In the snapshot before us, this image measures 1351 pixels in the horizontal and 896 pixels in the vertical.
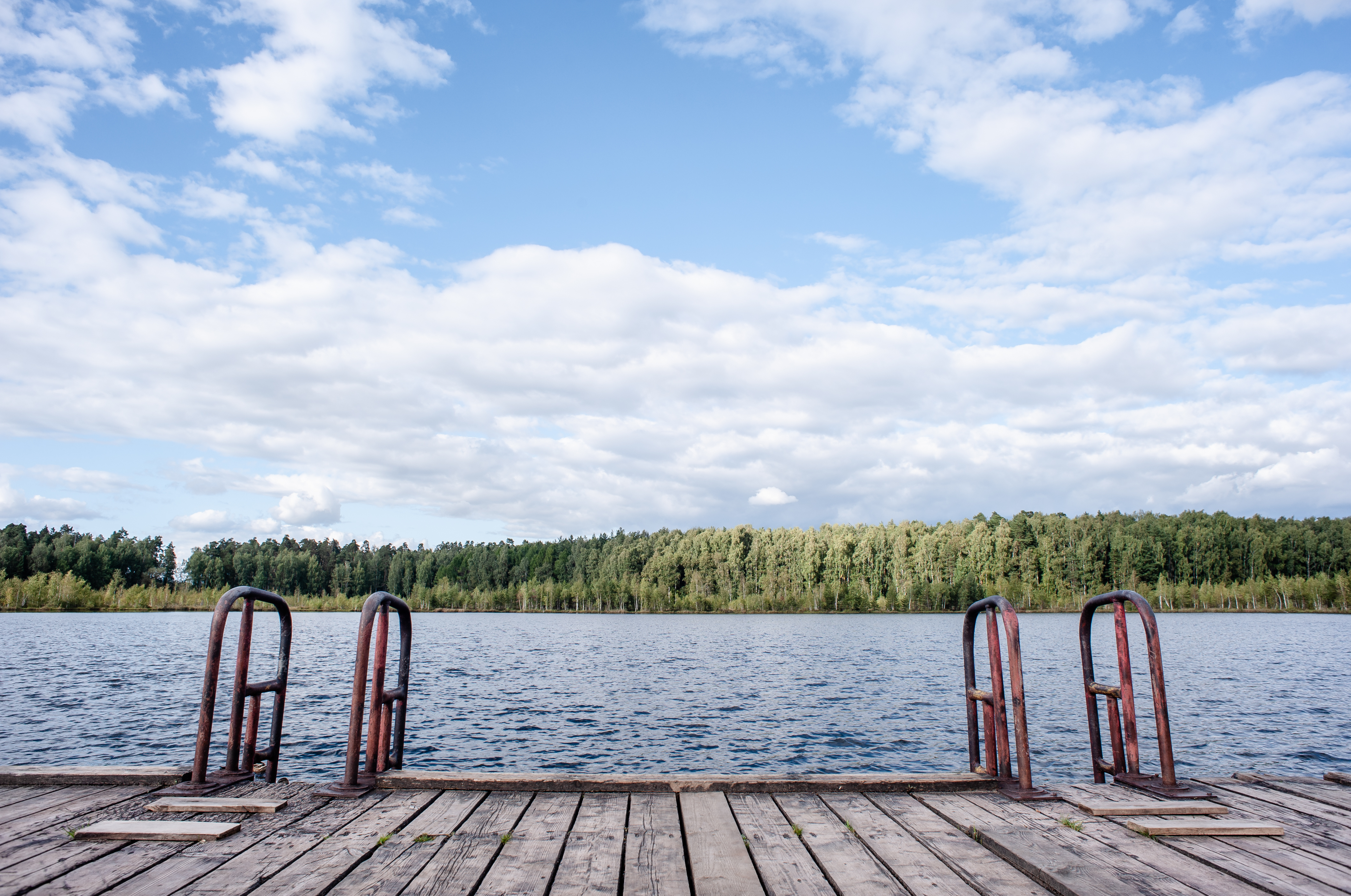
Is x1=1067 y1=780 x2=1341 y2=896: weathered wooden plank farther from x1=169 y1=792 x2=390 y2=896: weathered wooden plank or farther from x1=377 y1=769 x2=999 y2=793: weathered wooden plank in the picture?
x1=169 y1=792 x2=390 y2=896: weathered wooden plank

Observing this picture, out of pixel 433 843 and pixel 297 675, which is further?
pixel 297 675

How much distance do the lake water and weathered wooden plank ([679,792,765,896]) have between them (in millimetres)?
9830

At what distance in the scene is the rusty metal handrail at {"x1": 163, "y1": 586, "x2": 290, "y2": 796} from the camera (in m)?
6.26

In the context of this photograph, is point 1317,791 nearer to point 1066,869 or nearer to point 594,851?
point 1066,869

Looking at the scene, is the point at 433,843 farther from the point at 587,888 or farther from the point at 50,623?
the point at 50,623

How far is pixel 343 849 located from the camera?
16.3 feet

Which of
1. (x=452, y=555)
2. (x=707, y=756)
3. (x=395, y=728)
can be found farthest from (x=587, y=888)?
(x=452, y=555)

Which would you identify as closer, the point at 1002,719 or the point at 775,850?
the point at 775,850

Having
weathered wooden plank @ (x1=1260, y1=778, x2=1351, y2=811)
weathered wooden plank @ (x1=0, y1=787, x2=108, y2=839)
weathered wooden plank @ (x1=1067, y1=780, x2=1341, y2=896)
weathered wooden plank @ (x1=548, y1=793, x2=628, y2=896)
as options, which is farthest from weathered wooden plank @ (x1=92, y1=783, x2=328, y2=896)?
weathered wooden plank @ (x1=1260, y1=778, x2=1351, y2=811)

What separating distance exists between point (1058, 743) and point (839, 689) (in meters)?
12.3

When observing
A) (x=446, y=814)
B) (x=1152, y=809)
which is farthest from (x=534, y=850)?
(x=1152, y=809)

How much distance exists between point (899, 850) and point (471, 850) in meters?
2.80

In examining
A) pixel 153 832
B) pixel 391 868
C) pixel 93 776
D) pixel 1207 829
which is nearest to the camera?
pixel 391 868

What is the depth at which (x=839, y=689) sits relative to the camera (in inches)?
1244
